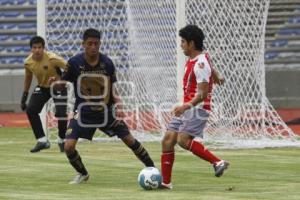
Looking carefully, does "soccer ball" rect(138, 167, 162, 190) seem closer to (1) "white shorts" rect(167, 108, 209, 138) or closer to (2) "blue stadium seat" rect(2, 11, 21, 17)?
(1) "white shorts" rect(167, 108, 209, 138)

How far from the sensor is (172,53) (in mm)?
19062

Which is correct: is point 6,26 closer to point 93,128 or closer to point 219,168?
point 93,128

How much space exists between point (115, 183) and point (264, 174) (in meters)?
1.97

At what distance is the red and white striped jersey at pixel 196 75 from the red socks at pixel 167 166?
605 mm

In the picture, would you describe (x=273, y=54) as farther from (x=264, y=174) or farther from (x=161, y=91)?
(x=264, y=174)

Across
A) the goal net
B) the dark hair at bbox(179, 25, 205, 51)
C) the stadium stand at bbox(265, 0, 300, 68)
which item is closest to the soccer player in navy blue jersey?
the dark hair at bbox(179, 25, 205, 51)

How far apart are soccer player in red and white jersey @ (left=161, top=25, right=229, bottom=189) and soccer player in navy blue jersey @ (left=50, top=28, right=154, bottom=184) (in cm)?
47

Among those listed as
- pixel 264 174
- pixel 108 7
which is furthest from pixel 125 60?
pixel 264 174

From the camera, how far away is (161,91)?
19484mm

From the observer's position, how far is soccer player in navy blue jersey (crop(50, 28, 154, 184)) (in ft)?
37.9

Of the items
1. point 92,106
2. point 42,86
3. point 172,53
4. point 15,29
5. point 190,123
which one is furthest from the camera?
point 15,29

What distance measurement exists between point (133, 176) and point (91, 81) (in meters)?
1.39

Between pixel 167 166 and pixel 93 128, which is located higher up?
pixel 93 128

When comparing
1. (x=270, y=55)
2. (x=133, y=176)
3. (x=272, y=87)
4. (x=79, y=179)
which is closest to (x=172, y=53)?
(x=133, y=176)
